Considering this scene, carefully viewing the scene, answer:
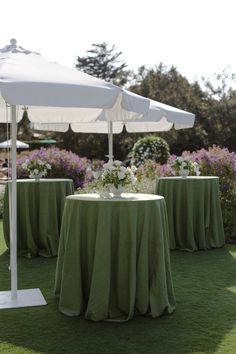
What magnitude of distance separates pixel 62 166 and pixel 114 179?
26.8 ft

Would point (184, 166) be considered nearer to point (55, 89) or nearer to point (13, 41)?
point (13, 41)

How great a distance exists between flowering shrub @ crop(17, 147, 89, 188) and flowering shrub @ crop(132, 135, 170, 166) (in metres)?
4.62

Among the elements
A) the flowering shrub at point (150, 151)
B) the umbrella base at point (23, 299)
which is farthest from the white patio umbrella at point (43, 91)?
the flowering shrub at point (150, 151)

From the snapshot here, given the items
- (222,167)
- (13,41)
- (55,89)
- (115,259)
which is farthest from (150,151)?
(55,89)

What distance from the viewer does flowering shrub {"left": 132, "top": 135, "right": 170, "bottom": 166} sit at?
17.7 m

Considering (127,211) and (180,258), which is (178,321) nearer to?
(127,211)

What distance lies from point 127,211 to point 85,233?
44cm

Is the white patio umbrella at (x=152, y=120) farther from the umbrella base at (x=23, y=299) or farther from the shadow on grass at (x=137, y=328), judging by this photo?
the umbrella base at (x=23, y=299)

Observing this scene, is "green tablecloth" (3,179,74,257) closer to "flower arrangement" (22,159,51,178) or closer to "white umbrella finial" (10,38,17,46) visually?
"flower arrangement" (22,159,51,178)

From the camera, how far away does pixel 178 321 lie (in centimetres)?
447

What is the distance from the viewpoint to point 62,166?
12906mm

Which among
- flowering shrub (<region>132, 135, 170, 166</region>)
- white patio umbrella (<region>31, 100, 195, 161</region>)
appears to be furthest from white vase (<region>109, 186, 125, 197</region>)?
flowering shrub (<region>132, 135, 170, 166</region>)

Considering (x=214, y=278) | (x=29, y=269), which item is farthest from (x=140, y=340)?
(x=29, y=269)

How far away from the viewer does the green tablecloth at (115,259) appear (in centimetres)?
445
